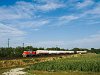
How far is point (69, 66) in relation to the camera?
50406mm

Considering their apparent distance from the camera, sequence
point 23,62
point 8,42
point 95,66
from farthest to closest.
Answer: point 8,42 < point 23,62 < point 95,66

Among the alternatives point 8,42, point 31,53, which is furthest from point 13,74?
point 8,42

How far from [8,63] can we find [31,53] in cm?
4328

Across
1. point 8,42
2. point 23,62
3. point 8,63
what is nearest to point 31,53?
point 8,42

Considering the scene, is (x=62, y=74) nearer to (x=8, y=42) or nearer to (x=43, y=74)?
(x=43, y=74)

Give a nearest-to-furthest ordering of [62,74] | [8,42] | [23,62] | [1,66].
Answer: [62,74] < [1,66] < [23,62] < [8,42]

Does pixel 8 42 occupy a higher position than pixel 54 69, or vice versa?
pixel 8 42

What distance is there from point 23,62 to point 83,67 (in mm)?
27270

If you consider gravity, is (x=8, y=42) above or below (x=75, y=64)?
above

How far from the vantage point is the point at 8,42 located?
118750mm

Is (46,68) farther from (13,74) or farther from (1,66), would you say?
(1,66)

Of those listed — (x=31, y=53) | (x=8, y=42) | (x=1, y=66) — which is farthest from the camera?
(x=8, y=42)

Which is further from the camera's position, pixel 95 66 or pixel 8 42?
pixel 8 42

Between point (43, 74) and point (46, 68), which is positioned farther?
point (46, 68)
